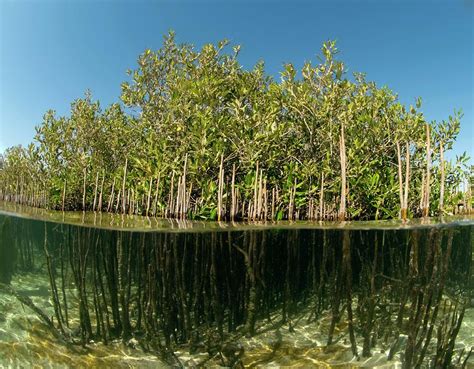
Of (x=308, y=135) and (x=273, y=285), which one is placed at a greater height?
(x=308, y=135)

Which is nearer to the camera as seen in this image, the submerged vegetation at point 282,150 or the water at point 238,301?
the water at point 238,301

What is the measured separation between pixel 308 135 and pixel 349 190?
2994mm

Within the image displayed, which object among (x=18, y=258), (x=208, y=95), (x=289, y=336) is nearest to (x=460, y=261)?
(x=289, y=336)

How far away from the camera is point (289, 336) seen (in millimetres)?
8242

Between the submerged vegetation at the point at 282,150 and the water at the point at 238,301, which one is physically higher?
the submerged vegetation at the point at 282,150

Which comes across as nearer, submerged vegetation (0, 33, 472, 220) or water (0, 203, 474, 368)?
water (0, 203, 474, 368)

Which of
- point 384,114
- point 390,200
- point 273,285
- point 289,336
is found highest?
point 384,114

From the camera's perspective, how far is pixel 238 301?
29.3ft

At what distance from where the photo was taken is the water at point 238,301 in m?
7.28

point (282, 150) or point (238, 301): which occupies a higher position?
point (282, 150)

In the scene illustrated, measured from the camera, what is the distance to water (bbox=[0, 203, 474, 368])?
7.28m

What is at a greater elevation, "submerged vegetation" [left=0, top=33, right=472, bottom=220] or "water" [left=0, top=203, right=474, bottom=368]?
"submerged vegetation" [left=0, top=33, right=472, bottom=220]

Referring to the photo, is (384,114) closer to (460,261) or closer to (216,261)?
(460,261)

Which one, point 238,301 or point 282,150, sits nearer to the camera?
point 238,301
